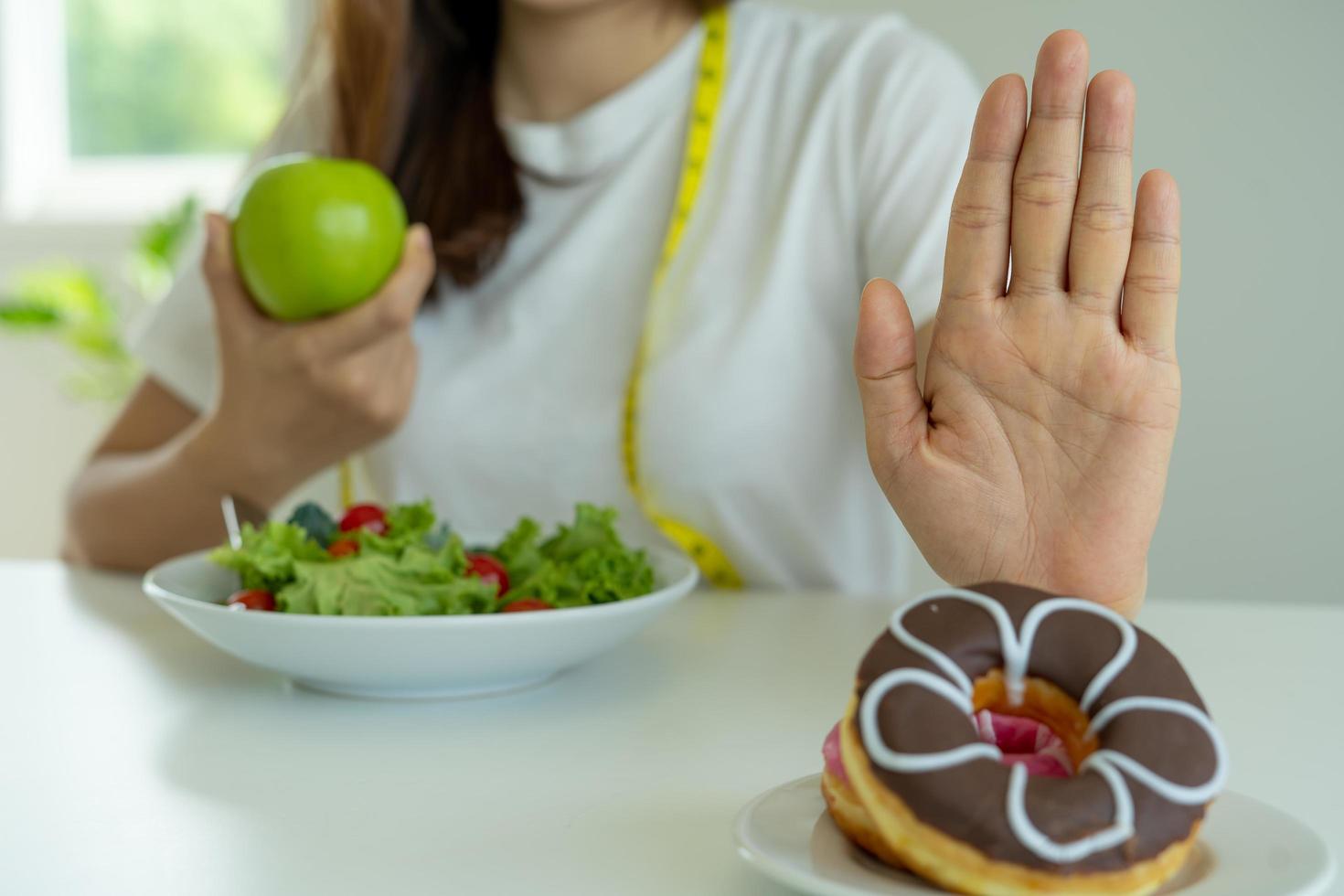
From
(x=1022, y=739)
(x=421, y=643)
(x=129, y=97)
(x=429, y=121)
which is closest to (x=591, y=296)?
(x=429, y=121)

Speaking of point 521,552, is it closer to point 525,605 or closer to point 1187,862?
point 525,605

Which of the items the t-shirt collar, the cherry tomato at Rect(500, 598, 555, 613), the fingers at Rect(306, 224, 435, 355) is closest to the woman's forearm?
the fingers at Rect(306, 224, 435, 355)

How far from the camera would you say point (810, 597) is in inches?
45.2

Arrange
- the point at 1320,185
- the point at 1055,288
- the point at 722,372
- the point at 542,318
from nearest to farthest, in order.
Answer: the point at 1055,288 < the point at 722,372 < the point at 542,318 < the point at 1320,185

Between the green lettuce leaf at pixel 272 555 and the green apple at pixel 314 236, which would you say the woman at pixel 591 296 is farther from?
the green lettuce leaf at pixel 272 555

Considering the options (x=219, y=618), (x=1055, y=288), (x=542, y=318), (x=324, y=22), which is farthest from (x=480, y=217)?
(x=1055, y=288)

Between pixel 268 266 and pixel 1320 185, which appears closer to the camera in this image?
pixel 268 266

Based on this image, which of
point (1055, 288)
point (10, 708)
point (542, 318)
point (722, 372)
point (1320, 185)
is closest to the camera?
point (1055, 288)

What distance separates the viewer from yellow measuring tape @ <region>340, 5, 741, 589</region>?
134 centimetres

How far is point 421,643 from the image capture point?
739 mm

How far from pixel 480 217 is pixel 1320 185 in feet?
4.01

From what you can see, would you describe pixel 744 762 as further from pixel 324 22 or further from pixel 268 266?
pixel 324 22

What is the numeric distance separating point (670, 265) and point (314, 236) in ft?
1.38

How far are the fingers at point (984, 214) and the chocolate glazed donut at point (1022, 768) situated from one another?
0.80 feet
